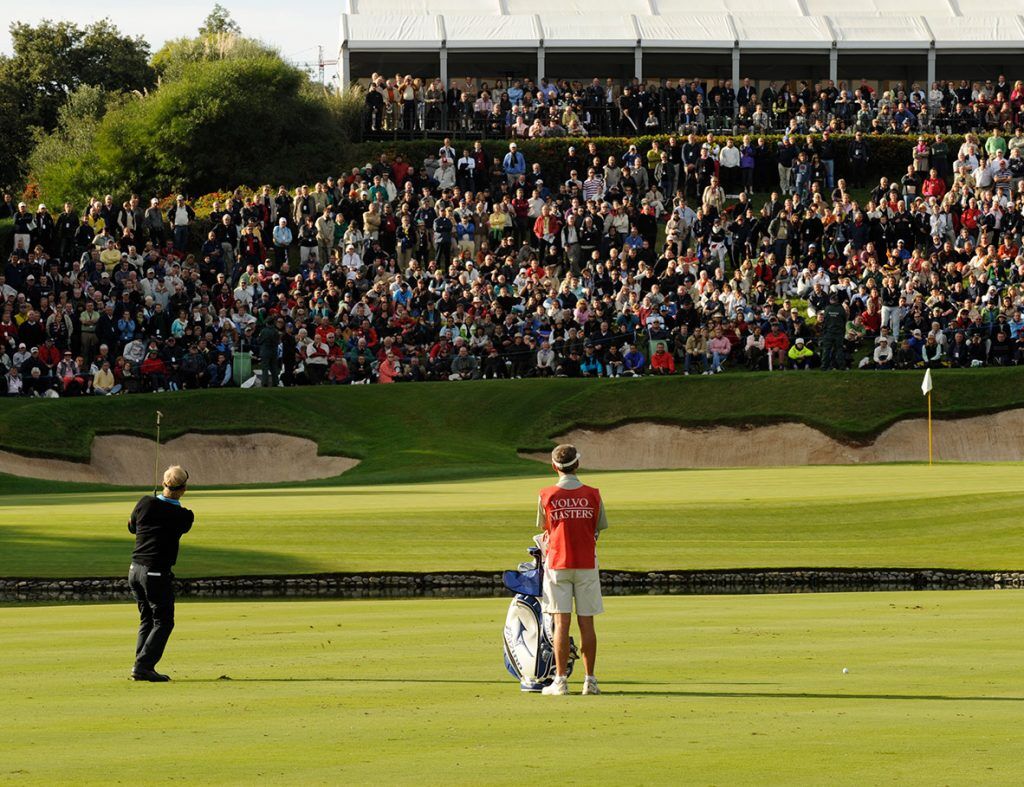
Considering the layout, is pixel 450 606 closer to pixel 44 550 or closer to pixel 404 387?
pixel 44 550

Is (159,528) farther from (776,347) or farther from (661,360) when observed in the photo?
(776,347)

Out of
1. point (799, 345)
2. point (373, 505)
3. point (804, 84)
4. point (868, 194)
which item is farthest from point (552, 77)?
point (373, 505)

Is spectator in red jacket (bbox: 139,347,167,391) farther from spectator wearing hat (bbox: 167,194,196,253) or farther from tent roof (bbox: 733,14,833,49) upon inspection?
tent roof (bbox: 733,14,833,49)

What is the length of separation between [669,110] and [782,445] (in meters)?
22.3

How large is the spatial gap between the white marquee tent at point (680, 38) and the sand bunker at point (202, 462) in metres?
30.2

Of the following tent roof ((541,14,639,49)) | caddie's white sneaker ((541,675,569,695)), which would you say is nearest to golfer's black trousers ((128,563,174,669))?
caddie's white sneaker ((541,675,569,695))

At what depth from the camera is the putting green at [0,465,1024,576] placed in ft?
76.9

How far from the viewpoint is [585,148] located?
56.1m

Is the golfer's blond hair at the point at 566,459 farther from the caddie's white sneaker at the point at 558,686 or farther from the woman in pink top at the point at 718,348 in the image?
the woman in pink top at the point at 718,348

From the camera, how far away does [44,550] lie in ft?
76.6

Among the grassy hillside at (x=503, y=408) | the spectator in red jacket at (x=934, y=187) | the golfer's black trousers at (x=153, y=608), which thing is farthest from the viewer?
the spectator in red jacket at (x=934, y=187)

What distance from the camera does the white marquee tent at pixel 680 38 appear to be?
66188 mm

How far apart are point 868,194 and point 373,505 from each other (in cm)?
3277

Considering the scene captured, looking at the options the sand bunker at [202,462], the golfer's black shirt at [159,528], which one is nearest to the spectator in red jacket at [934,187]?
the sand bunker at [202,462]
